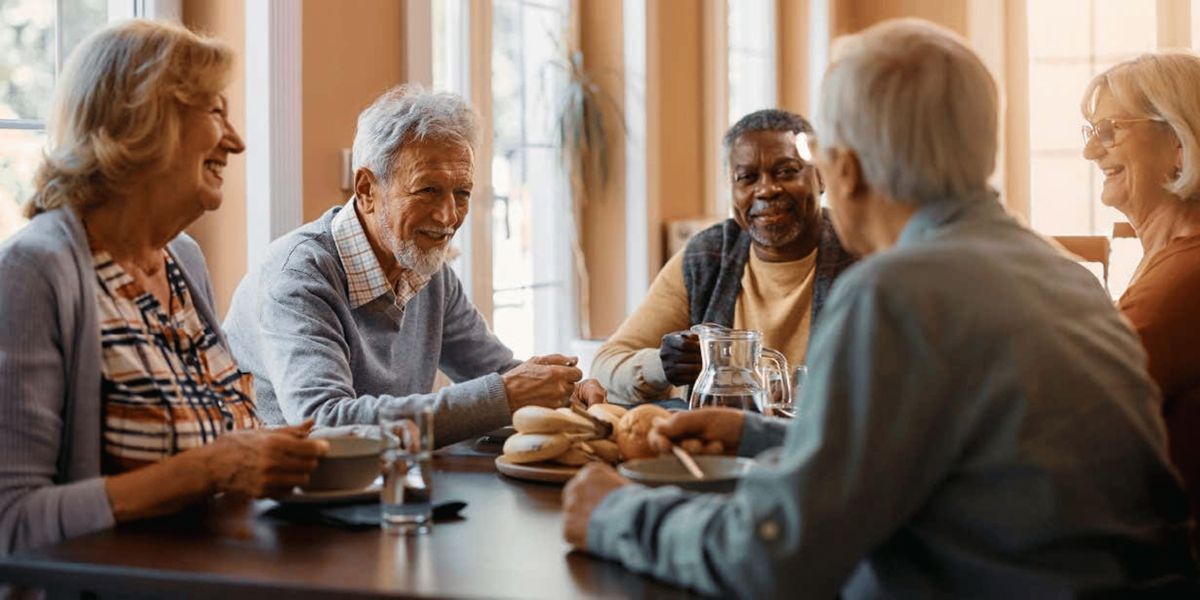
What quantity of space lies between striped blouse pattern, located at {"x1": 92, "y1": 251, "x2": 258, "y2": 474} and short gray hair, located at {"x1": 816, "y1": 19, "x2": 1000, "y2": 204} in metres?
1.00

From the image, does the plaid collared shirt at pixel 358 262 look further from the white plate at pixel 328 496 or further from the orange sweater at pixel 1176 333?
the orange sweater at pixel 1176 333

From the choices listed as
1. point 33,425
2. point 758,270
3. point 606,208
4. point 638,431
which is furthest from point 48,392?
point 606,208

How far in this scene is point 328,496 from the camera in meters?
1.66

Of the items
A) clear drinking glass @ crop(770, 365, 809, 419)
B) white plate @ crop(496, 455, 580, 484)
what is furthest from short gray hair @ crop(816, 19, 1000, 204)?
clear drinking glass @ crop(770, 365, 809, 419)

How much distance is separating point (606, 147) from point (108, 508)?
12.0ft

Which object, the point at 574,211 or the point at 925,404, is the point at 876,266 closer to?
the point at 925,404

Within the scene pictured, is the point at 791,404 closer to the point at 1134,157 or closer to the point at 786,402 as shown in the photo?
the point at 786,402

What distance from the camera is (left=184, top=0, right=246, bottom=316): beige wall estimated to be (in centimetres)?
310

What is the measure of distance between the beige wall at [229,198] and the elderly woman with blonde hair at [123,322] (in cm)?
103

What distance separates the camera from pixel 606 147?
16.8 feet

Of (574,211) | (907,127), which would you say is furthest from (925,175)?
(574,211)

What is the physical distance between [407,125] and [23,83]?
812 mm

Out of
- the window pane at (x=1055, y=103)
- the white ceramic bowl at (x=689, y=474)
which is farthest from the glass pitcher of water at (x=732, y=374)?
the window pane at (x=1055, y=103)

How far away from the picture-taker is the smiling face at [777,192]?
3020mm
